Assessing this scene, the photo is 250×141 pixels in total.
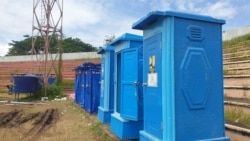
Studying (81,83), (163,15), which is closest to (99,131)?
(163,15)

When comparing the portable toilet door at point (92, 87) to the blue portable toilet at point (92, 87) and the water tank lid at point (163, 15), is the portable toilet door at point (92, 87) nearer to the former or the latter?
the blue portable toilet at point (92, 87)

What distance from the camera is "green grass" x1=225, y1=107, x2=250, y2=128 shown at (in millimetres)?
4777

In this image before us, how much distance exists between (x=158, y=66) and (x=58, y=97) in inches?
584

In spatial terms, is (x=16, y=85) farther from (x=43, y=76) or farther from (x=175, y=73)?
(x=175, y=73)

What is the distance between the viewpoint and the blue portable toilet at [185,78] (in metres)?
3.55

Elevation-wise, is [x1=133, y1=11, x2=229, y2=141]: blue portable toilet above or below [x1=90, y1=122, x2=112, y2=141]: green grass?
above

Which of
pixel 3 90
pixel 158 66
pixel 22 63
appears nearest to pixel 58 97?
pixel 3 90

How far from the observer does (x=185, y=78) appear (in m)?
3.60

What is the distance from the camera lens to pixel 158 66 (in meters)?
3.86

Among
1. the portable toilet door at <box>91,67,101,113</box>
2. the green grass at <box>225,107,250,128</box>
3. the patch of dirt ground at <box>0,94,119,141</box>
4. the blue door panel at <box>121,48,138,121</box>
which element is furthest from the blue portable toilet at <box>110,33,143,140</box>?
the portable toilet door at <box>91,67,101,113</box>

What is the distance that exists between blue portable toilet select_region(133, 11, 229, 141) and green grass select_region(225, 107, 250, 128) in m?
1.12

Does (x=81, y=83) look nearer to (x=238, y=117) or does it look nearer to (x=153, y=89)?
(x=238, y=117)

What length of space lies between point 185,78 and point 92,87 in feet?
21.1

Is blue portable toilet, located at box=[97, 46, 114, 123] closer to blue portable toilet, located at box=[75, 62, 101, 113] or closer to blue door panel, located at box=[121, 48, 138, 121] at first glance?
blue door panel, located at box=[121, 48, 138, 121]
